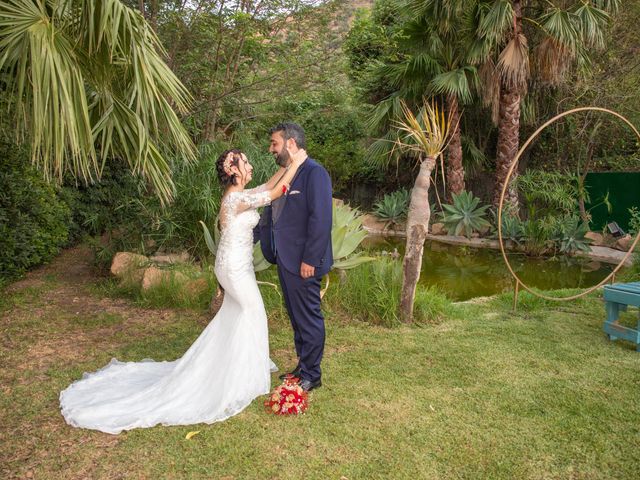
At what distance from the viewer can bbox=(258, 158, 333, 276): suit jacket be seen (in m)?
3.48

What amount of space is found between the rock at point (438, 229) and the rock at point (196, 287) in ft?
23.8

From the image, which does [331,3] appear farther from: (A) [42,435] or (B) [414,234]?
(A) [42,435]

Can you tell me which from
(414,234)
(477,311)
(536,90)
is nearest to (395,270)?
(414,234)

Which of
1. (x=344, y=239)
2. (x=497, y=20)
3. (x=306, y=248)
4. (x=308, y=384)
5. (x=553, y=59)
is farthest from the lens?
(x=553, y=59)

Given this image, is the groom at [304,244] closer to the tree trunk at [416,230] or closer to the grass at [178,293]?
the tree trunk at [416,230]

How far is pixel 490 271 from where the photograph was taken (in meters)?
8.65

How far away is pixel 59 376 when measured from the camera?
385 cm

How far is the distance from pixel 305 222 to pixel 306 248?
22cm

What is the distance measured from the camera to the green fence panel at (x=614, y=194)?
10781mm

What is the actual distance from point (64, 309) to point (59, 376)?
6.18ft

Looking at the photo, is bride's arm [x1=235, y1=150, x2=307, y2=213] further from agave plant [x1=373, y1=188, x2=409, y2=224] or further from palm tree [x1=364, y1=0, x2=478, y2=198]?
agave plant [x1=373, y1=188, x2=409, y2=224]

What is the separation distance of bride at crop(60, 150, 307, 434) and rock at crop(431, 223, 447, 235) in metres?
8.46

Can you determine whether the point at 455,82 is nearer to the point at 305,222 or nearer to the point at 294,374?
the point at 305,222

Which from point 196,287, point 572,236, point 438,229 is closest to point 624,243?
point 572,236
